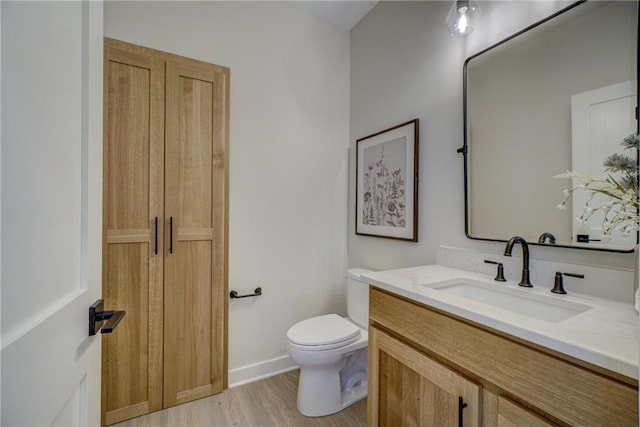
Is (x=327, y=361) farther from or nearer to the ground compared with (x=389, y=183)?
nearer to the ground

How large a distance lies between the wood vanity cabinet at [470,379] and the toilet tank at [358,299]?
614mm

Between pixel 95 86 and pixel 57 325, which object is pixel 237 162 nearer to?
pixel 95 86

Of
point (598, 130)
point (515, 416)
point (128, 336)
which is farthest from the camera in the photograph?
point (128, 336)

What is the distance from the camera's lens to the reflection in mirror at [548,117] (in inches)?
41.7

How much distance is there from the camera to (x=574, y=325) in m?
0.79

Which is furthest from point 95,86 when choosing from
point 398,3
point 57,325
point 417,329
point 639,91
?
point 398,3

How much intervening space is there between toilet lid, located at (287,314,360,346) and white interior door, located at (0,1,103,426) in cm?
105

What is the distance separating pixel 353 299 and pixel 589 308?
4.22 feet

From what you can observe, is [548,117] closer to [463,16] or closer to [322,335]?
[463,16]

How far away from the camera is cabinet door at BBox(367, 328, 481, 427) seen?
93 centimetres

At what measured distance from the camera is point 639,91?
0.98m

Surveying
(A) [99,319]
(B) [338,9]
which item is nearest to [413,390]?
(A) [99,319]

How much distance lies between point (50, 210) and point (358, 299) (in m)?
1.74

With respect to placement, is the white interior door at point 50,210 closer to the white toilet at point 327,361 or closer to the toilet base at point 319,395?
the white toilet at point 327,361
